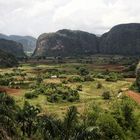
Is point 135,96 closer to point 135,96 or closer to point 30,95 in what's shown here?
point 135,96

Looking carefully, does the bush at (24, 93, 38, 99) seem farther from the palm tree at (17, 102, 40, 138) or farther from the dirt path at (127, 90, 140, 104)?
the palm tree at (17, 102, 40, 138)

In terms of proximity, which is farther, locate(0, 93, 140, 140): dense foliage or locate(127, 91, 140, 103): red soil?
locate(127, 91, 140, 103): red soil

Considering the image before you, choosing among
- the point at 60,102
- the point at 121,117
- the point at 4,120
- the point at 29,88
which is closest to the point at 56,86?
the point at 29,88

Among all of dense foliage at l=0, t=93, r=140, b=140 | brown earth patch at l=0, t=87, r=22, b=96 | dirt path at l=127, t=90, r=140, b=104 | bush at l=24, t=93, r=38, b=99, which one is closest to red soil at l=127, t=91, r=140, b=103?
dirt path at l=127, t=90, r=140, b=104

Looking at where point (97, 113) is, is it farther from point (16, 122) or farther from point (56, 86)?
point (56, 86)

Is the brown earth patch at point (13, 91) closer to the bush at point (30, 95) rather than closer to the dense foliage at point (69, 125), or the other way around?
the bush at point (30, 95)

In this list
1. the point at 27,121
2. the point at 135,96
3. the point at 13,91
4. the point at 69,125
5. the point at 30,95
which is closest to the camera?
the point at 69,125

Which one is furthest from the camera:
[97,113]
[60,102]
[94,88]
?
[94,88]

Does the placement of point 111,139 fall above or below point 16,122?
below

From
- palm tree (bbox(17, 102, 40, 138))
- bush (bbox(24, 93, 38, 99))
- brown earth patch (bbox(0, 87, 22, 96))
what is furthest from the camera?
brown earth patch (bbox(0, 87, 22, 96))

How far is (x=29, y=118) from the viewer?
2462 inches

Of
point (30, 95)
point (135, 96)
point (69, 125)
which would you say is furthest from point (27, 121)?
point (135, 96)

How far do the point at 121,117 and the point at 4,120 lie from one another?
2660cm

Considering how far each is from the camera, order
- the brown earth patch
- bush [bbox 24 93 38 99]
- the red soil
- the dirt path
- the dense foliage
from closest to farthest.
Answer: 1. the dense foliage
2. the dirt path
3. the red soil
4. bush [bbox 24 93 38 99]
5. the brown earth patch
